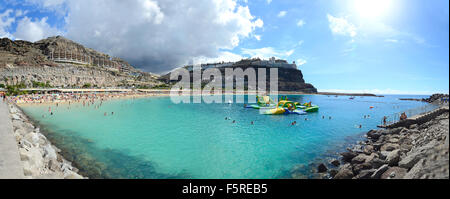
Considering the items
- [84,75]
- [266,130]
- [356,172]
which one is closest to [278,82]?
[84,75]

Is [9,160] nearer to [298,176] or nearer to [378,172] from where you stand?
[298,176]

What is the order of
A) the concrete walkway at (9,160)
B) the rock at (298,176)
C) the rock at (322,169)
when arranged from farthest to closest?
the rock at (322,169) → the rock at (298,176) → the concrete walkway at (9,160)

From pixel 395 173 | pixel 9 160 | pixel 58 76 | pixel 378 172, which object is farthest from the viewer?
pixel 58 76

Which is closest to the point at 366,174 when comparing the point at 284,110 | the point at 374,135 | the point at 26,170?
the point at 374,135

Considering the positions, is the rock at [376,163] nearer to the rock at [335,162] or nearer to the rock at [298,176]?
the rock at [335,162]

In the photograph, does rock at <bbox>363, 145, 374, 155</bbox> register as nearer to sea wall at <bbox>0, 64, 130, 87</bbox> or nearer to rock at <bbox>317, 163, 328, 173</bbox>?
rock at <bbox>317, 163, 328, 173</bbox>

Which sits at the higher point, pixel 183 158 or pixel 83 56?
pixel 83 56

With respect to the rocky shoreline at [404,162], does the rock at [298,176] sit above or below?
below

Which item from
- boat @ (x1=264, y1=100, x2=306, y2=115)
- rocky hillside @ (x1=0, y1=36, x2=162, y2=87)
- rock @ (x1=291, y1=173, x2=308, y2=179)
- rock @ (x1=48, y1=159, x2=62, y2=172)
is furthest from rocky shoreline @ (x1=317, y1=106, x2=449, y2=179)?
rocky hillside @ (x1=0, y1=36, x2=162, y2=87)

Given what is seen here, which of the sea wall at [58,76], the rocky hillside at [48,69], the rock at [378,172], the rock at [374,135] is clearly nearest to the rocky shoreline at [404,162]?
the rock at [378,172]

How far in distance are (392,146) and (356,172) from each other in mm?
5834

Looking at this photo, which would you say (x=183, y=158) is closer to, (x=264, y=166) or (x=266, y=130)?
(x=264, y=166)
